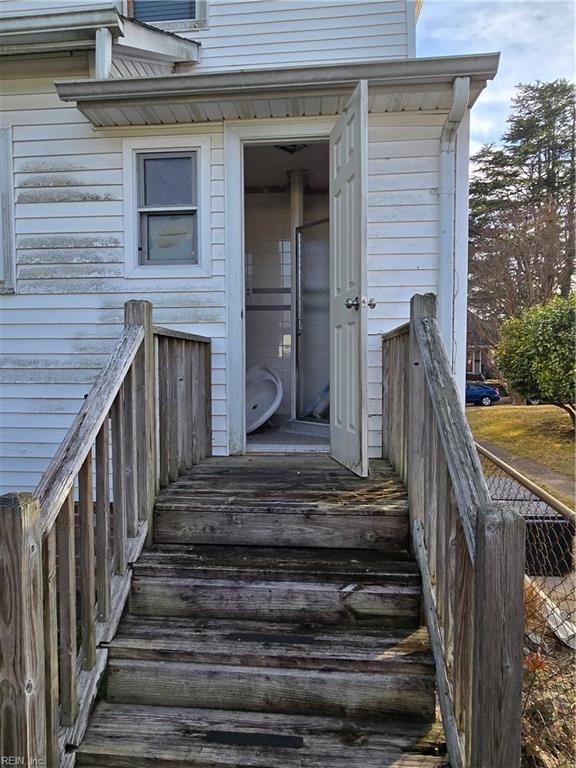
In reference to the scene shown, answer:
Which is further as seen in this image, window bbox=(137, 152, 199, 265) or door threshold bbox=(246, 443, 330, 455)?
door threshold bbox=(246, 443, 330, 455)

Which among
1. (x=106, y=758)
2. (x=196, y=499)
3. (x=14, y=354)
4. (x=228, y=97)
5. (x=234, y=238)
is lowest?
(x=106, y=758)

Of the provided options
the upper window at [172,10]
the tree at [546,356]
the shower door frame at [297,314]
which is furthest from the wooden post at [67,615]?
the tree at [546,356]

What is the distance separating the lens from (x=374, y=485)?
8.70 ft

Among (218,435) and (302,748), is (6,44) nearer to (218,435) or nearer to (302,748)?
(218,435)

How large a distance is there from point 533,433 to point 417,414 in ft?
33.6

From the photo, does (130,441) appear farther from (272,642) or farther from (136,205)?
(136,205)

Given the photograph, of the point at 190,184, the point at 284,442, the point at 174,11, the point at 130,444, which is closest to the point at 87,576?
the point at 130,444

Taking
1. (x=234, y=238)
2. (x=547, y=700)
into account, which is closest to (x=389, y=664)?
(x=547, y=700)

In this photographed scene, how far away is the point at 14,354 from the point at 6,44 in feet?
6.86

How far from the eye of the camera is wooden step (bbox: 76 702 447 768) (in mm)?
1590

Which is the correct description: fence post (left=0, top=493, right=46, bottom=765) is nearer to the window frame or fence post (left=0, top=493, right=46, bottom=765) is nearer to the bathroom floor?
the bathroom floor

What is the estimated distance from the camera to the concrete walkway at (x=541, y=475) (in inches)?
285

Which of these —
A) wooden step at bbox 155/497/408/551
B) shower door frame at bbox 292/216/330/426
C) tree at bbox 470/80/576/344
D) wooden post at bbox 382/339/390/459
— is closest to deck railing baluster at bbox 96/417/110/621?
wooden step at bbox 155/497/408/551

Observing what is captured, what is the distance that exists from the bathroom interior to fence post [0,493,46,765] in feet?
8.91
